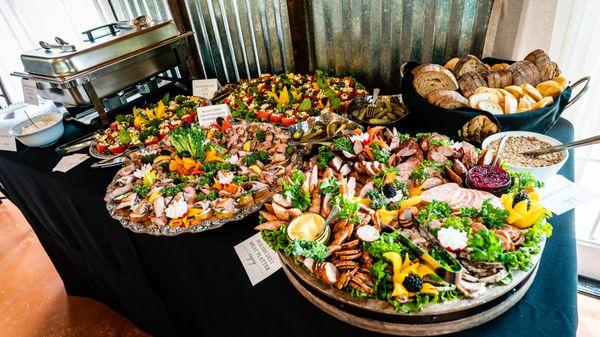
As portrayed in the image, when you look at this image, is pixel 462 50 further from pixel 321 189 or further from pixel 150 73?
pixel 150 73

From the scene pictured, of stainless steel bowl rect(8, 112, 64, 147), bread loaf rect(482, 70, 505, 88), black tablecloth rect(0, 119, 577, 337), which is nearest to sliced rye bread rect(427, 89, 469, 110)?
bread loaf rect(482, 70, 505, 88)

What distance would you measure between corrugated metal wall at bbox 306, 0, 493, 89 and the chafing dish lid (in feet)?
3.32

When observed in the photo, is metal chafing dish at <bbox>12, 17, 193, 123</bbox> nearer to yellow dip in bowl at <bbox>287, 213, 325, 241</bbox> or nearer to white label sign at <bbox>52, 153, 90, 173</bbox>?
white label sign at <bbox>52, 153, 90, 173</bbox>

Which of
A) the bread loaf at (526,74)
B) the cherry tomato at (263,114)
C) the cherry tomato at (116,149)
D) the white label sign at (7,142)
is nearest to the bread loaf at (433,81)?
the bread loaf at (526,74)

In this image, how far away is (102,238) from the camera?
5.84 ft

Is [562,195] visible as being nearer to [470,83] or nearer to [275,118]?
[470,83]

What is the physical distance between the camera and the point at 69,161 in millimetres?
1911

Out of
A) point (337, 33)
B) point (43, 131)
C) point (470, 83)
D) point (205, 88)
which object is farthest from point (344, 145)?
point (43, 131)

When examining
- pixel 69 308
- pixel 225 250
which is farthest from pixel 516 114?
pixel 69 308

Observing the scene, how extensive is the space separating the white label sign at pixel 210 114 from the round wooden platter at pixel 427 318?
131 centimetres

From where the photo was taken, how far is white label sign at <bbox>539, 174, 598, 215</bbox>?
1126 mm

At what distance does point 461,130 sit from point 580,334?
4.87 feet

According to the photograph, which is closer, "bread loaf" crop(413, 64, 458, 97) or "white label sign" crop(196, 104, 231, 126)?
"bread loaf" crop(413, 64, 458, 97)

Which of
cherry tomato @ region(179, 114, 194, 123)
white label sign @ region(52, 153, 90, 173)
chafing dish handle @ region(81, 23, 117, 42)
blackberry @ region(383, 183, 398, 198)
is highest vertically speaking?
chafing dish handle @ region(81, 23, 117, 42)
